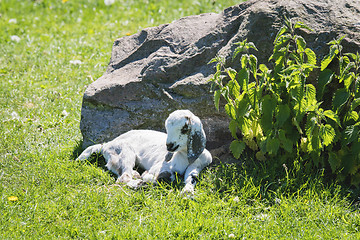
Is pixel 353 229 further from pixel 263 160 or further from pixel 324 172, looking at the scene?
pixel 263 160

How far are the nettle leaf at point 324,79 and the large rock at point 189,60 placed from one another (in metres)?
0.30

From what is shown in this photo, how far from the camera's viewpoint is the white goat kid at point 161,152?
452 cm

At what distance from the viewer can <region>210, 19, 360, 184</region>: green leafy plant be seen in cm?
443

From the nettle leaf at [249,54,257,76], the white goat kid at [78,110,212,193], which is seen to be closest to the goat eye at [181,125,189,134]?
the white goat kid at [78,110,212,193]

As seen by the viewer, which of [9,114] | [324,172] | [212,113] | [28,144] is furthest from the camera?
[9,114]

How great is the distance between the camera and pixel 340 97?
4.50 meters

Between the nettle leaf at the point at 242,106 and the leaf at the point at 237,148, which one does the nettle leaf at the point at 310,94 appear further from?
the leaf at the point at 237,148

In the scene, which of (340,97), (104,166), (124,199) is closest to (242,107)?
(340,97)

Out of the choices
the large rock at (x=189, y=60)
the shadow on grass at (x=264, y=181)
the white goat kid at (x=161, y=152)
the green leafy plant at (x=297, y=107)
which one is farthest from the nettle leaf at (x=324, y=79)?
the white goat kid at (x=161, y=152)

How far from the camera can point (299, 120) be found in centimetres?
448

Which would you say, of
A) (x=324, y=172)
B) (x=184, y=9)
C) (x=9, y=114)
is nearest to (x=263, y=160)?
(x=324, y=172)

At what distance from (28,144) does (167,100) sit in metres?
1.80

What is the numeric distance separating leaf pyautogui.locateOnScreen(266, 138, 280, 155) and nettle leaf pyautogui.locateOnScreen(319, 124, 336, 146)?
0.41 meters

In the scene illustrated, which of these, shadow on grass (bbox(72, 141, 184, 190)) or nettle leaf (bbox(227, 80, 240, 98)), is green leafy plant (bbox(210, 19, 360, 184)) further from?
shadow on grass (bbox(72, 141, 184, 190))
